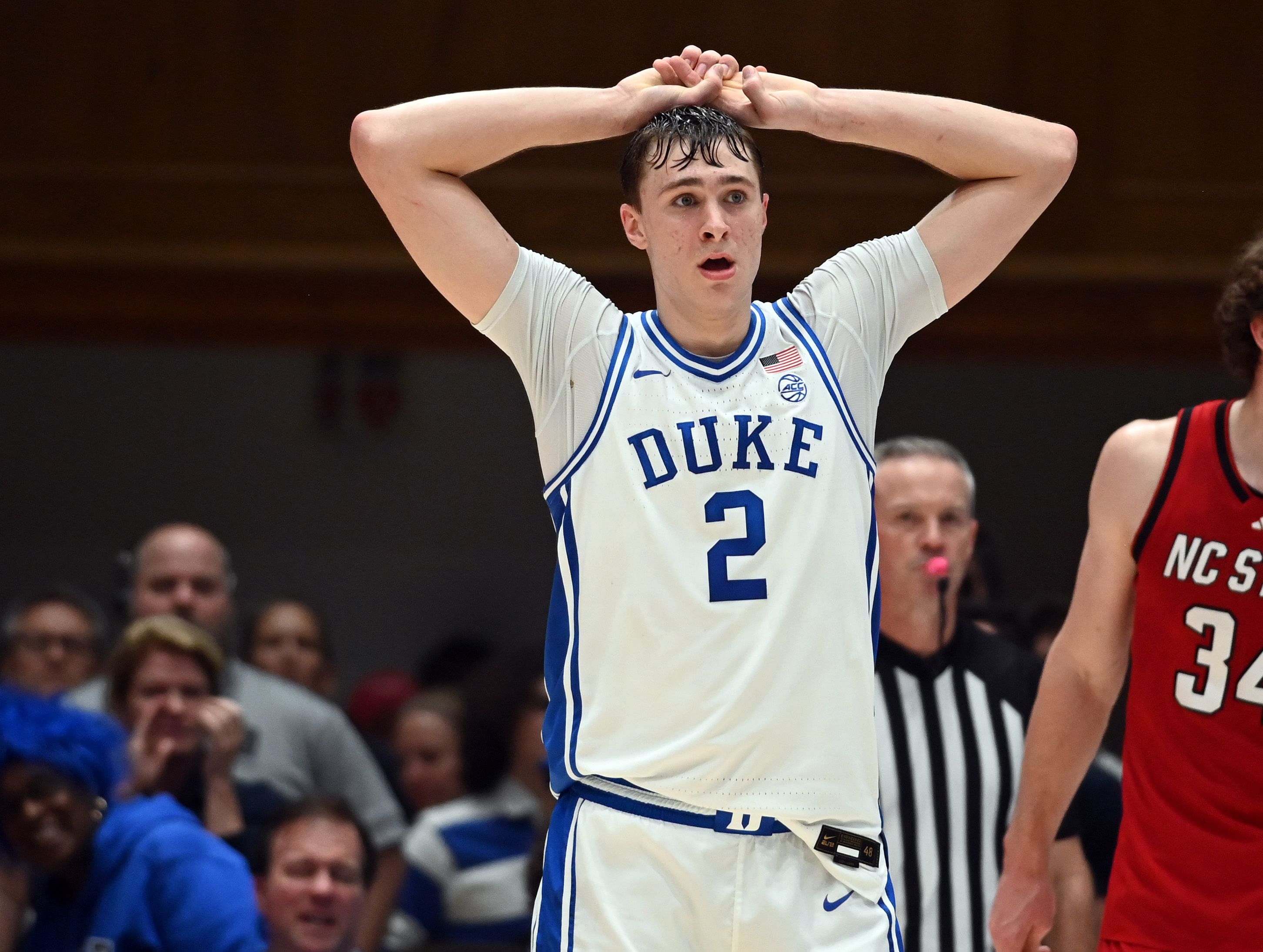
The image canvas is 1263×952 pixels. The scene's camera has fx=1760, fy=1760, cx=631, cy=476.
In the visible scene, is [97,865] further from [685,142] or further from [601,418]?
[685,142]

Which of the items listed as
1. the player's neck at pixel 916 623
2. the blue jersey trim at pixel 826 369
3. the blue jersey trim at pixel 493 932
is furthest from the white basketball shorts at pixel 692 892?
the blue jersey trim at pixel 493 932

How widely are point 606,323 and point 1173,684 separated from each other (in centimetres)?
124

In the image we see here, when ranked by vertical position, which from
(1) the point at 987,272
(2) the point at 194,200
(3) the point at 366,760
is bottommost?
(3) the point at 366,760

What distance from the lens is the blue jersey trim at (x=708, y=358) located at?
9.30 feet

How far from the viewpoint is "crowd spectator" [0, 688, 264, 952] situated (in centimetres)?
411

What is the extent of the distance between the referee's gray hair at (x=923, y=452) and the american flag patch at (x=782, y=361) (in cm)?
145

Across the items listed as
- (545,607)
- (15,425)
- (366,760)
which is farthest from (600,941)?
(15,425)

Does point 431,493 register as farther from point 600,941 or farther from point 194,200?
point 600,941

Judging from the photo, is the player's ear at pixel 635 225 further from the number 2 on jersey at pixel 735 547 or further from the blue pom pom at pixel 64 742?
the blue pom pom at pixel 64 742

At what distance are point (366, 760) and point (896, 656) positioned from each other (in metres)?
1.92

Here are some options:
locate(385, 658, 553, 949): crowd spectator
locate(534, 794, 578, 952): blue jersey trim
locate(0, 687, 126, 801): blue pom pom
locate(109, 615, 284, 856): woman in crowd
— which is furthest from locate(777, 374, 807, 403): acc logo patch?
locate(109, 615, 284, 856): woman in crowd

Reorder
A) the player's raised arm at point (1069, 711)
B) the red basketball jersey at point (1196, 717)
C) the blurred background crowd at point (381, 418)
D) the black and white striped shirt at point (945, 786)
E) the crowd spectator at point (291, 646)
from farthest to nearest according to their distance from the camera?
the crowd spectator at point (291, 646) < the blurred background crowd at point (381, 418) < the black and white striped shirt at point (945, 786) < the player's raised arm at point (1069, 711) < the red basketball jersey at point (1196, 717)

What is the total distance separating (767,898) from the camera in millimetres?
2646

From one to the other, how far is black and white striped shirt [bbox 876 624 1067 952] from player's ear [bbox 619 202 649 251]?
4.91 feet
